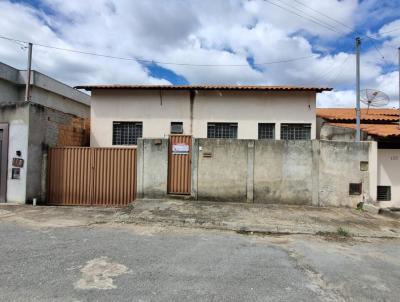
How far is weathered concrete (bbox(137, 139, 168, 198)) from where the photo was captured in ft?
32.0

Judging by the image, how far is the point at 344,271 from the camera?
459cm

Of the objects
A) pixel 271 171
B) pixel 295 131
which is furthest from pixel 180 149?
pixel 295 131

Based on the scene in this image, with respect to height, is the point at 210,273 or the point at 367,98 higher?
the point at 367,98

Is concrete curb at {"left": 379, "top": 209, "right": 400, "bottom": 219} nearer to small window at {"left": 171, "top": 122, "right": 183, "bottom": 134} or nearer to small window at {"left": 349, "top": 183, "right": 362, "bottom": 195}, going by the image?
small window at {"left": 349, "top": 183, "right": 362, "bottom": 195}

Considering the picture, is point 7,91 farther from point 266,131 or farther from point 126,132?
point 266,131

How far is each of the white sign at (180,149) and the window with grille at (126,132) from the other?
147 inches

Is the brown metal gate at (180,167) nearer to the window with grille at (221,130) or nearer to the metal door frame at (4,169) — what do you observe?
the window with grille at (221,130)

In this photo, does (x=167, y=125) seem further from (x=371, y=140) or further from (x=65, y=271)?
(x=65, y=271)

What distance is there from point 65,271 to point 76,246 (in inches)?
50.3

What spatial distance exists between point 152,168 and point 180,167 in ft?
3.18

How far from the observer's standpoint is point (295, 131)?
12.8 meters

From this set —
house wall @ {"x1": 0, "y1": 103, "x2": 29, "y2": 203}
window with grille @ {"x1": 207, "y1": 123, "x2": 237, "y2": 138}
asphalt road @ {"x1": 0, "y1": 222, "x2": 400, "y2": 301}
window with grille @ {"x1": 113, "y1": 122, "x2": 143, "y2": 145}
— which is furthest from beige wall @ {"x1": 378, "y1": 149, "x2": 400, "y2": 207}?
house wall @ {"x1": 0, "y1": 103, "x2": 29, "y2": 203}

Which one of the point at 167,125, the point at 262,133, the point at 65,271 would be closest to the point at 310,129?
the point at 262,133

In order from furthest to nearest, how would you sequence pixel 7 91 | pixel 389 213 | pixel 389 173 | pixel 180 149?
1. pixel 7 91
2. pixel 389 173
3. pixel 180 149
4. pixel 389 213
